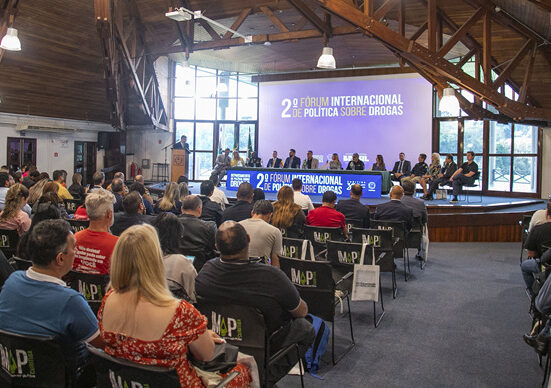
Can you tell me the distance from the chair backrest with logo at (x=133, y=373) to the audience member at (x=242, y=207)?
340 cm

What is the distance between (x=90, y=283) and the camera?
9.40 feet

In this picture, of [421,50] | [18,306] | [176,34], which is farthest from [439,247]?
[176,34]

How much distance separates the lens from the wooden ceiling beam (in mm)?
9281

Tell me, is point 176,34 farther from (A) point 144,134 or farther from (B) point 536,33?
(B) point 536,33

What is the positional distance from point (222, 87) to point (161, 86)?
14.9 feet

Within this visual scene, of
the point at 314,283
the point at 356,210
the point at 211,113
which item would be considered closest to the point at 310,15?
the point at 356,210

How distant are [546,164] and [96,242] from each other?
40.0 feet

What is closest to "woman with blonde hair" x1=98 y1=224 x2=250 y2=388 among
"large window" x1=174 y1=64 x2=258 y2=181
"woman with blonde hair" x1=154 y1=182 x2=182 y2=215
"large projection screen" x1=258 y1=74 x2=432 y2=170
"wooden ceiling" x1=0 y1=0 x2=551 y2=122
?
"woman with blonde hair" x1=154 y1=182 x2=182 y2=215

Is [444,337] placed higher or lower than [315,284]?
lower

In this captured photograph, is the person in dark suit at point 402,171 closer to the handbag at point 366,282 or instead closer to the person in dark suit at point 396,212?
the person in dark suit at point 396,212

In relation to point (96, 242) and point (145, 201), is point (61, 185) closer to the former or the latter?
point (145, 201)

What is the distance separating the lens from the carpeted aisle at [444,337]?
10.8 feet

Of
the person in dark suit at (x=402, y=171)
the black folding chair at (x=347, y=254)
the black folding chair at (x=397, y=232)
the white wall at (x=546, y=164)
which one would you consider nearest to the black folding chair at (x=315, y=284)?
the black folding chair at (x=347, y=254)

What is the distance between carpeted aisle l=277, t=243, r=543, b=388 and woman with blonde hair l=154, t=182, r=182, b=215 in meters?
2.48
